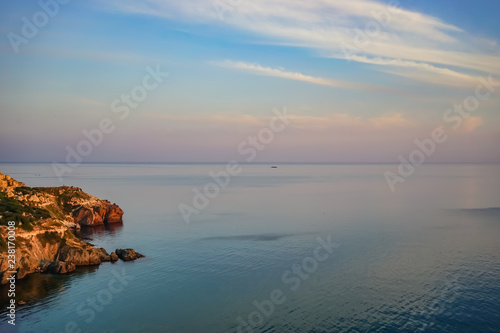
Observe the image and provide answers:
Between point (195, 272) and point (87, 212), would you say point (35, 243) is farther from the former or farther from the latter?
point (87, 212)

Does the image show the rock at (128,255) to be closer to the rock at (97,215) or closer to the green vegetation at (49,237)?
the green vegetation at (49,237)

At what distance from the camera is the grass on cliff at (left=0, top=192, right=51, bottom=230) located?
7650 centimetres

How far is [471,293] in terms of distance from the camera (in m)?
61.0

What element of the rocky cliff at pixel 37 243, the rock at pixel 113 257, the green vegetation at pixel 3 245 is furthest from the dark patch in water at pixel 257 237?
the green vegetation at pixel 3 245

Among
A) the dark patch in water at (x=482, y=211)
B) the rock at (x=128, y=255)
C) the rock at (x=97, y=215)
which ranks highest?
the rock at (x=97, y=215)

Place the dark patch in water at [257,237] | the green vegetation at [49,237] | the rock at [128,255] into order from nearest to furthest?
the green vegetation at [49,237]
the rock at [128,255]
the dark patch in water at [257,237]

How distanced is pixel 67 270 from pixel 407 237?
90.4 metres

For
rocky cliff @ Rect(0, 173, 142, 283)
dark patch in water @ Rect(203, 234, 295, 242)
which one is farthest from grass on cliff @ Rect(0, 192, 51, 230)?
dark patch in water @ Rect(203, 234, 295, 242)

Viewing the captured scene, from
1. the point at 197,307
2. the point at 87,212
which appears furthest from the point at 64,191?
the point at 197,307

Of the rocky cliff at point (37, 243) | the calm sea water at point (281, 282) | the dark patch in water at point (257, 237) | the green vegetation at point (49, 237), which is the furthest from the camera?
the dark patch in water at point (257, 237)

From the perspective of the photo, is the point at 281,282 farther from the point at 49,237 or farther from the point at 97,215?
the point at 97,215

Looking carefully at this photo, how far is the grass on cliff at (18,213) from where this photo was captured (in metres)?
76.5

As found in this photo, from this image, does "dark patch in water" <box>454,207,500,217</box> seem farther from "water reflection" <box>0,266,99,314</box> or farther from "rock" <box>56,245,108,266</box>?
"water reflection" <box>0,266,99,314</box>

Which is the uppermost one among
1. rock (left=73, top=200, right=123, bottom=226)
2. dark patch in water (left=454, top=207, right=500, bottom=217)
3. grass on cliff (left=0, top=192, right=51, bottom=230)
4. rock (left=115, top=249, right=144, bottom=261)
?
grass on cliff (left=0, top=192, right=51, bottom=230)
